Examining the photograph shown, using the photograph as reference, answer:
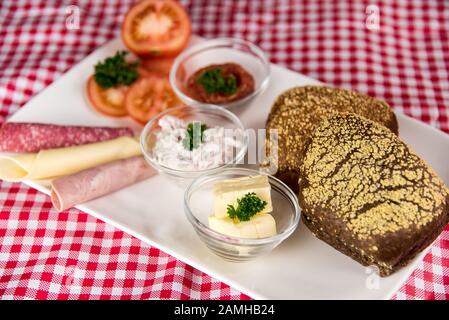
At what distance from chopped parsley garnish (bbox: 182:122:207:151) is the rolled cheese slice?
1.28 feet

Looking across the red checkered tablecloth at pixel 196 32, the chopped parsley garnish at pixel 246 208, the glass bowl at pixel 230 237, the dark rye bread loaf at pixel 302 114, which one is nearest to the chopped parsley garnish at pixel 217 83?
the dark rye bread loaf at pixel 302 114

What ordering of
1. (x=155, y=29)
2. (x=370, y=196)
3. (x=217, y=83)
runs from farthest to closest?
(x=155, y=29) < (x=217, y=83) < (x=370, y=196)

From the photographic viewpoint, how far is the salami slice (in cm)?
347

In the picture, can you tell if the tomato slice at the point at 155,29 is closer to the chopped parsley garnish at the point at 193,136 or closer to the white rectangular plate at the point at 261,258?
the white rectangular plate at the point at 261,258

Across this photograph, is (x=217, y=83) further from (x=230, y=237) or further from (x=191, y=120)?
(x=230, y=237)

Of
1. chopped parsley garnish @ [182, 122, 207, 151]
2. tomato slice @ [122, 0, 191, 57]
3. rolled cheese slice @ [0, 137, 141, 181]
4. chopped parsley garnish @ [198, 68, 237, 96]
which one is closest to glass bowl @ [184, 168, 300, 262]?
chopped parsley garnish @ [182, 122, 207, 151]

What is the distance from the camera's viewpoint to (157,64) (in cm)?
413

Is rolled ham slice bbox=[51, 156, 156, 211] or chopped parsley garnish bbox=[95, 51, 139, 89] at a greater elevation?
chopped parsley garnish bbox=[95, 51, 139, 89]

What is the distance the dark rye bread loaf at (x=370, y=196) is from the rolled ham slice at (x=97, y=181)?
938mm

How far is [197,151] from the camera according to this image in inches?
125

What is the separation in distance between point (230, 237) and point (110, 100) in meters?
1.48

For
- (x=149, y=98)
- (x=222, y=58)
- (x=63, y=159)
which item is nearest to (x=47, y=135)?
(x=63, y=159)

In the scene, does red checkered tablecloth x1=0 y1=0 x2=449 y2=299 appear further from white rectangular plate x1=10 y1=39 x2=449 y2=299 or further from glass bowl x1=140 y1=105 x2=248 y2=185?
glass bowl x1=140 y1=105 x2=248 y2=185

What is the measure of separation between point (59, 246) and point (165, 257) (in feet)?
1.71
